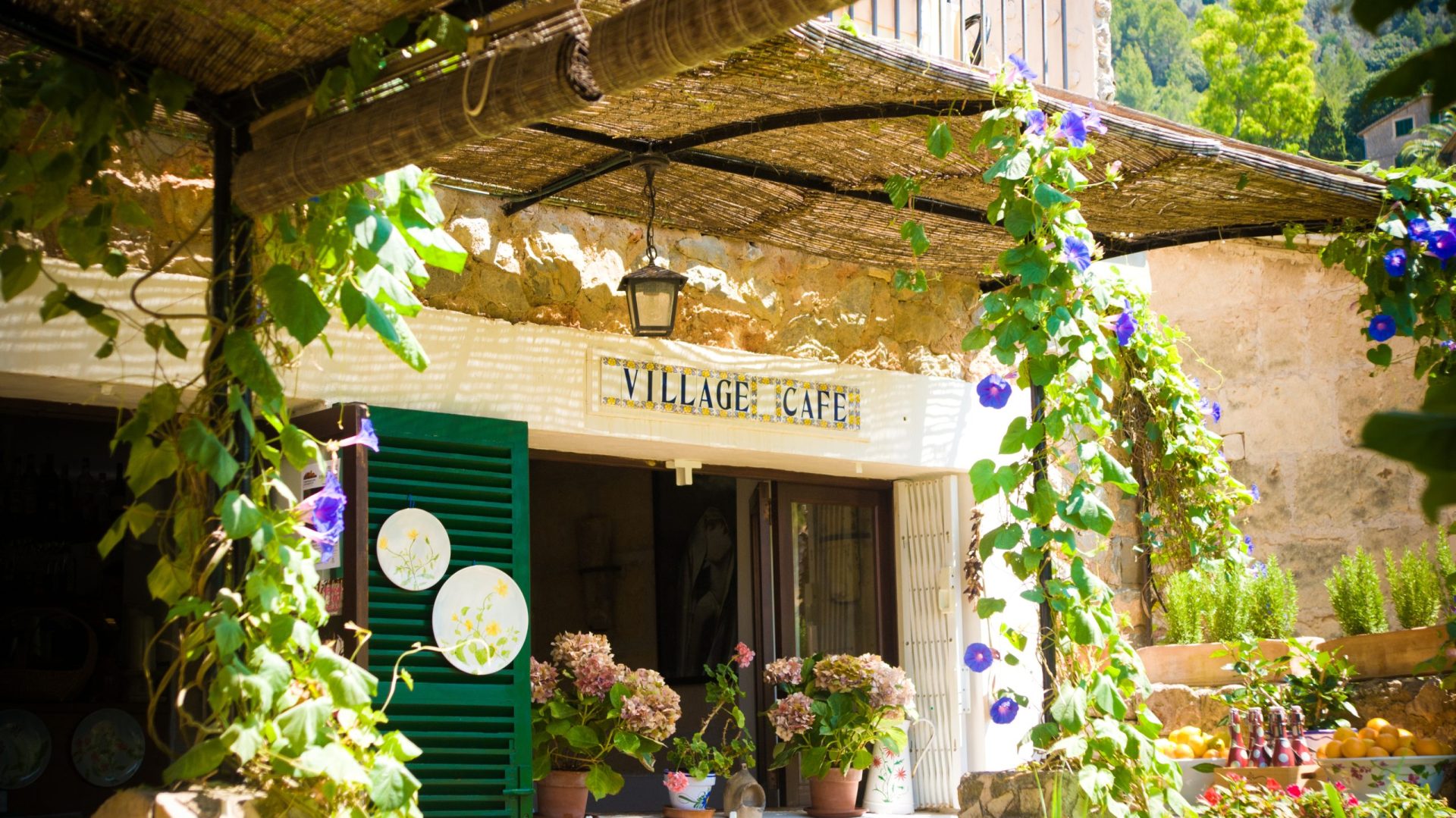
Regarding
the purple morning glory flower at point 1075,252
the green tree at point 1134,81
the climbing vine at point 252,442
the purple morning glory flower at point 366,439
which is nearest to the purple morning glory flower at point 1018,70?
the purple morning glory flower at point 1075,252

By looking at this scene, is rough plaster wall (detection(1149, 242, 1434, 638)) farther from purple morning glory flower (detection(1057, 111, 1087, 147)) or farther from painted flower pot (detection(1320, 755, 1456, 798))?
purple morning glory flower (detection(1057, 111, 1087, 147))

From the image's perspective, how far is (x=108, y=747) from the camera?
238 inches

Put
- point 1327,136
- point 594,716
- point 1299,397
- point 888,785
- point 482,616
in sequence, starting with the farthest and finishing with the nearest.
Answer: point 1327,136 → point 1299,397 → point 888,785 → point 594,716 → point 482,616

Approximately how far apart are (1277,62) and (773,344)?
2392 centimetres

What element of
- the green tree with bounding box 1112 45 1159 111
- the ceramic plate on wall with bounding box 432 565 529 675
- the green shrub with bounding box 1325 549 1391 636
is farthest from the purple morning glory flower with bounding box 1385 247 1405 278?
the green tree with bounding box 1112 45 1159 111

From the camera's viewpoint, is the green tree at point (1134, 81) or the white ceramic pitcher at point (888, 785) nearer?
the white ceramic pitcher at point (888, 785)

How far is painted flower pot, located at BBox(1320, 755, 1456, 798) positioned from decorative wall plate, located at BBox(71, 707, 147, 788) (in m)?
4.70

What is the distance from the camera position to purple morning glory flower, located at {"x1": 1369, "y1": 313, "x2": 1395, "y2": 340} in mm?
5289

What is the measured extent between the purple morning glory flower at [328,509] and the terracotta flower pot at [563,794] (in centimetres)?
234

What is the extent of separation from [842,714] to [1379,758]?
205 cm

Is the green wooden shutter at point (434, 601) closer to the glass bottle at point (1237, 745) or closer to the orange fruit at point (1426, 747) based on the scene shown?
the glass bottle at point (1237, 745)

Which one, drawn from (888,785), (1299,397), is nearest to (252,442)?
(888,785)

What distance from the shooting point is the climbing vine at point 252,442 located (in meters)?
3.04

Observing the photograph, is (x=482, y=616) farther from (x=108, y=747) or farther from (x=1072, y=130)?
(x=1072, y=130)
